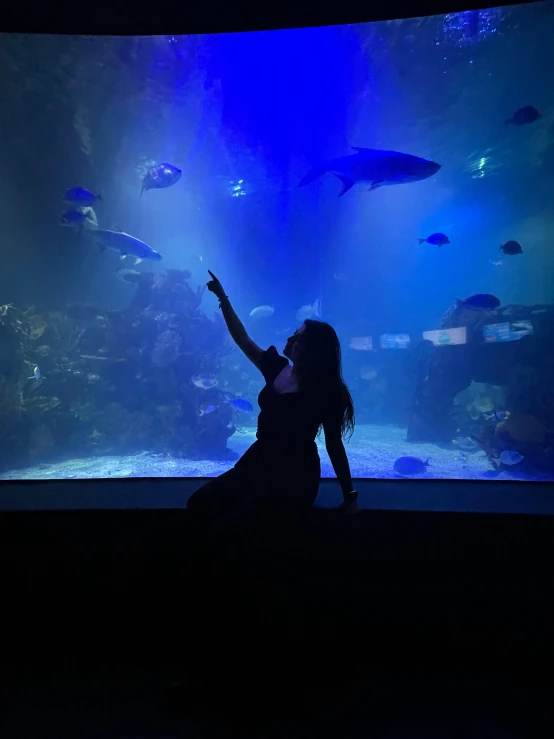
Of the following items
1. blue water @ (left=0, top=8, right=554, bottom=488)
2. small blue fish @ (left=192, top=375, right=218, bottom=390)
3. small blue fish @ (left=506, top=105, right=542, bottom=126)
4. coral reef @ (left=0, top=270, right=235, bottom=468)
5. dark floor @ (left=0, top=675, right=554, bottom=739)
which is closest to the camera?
dark floor @ (left=0, top=675, right=554, bottom=739)

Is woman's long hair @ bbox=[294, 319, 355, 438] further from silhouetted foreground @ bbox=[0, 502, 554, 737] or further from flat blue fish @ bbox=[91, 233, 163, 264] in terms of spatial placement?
flat blue fish @ bbox=[91, 233, 163, 264]

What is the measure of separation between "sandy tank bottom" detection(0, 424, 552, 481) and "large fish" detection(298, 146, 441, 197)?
3886 mm

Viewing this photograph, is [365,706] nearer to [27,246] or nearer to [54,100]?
[54,100]

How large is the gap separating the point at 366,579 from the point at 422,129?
14887 mm

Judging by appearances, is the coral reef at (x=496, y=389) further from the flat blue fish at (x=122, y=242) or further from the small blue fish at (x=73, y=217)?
the small blue fish at (x=73, y=217)

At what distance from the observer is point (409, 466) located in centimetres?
630

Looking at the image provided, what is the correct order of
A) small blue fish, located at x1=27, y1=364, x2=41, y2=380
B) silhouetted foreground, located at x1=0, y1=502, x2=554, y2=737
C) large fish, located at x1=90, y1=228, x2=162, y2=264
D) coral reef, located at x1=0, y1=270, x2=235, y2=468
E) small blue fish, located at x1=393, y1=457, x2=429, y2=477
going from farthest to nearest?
coral reef, located at x1=0, y1=270, x2=235, y2=468 → small blue fish, located at x1=27, y1=364, x2=41, y2=380 → large fish, located at x1=90, y1=228, x2=162, y2=264 → small blue fish, located at x1=393, y1=457, x2=429, y2=477 → silhouetted foreground, located at x1=0, y1=502, x2=554, y2=737

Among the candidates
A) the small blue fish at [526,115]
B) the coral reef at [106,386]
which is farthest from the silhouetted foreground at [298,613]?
the coral reef at [106,386]

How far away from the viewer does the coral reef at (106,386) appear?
9.05 m

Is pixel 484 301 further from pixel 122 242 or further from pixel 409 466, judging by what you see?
pixel 122 242

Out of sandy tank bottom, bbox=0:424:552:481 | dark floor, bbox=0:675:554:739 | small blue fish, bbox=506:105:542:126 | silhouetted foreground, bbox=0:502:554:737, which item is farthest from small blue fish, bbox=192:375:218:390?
dark floor, bbox=0:675:554:739

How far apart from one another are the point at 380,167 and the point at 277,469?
323 centimetres

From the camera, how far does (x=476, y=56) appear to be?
948cm

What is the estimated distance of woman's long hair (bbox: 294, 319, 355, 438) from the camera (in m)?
2.11
